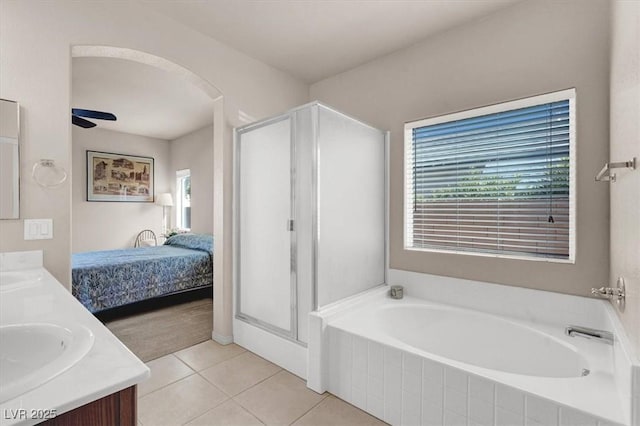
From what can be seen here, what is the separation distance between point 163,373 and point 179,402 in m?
0.44

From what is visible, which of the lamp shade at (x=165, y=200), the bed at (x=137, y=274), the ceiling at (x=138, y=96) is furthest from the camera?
the lamp shade at (x=165, y=200)

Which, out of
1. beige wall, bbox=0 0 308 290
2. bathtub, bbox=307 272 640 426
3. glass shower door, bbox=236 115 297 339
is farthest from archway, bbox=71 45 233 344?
bathtub, bbox=307 272 640 426

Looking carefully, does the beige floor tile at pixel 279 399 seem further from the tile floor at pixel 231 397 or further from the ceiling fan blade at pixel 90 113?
the ceiling fan blade at pixel 90 113

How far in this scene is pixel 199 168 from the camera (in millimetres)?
5699

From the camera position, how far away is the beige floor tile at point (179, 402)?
1795 mm

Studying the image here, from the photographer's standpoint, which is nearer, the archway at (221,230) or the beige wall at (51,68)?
the beige wall at (51,68)

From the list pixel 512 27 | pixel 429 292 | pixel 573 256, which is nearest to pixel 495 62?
pixel 512 27

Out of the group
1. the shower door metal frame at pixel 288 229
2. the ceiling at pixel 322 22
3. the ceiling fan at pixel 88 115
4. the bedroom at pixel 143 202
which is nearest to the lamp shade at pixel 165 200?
the bedroom at pixel 143 202

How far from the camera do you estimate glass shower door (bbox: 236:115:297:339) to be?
93.5 inches

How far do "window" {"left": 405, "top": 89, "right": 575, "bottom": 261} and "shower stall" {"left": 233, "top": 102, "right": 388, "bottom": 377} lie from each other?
0.35 metres

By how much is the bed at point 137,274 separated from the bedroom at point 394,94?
1.38m

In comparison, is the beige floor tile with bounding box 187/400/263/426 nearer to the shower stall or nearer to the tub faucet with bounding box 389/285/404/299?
the shower stall

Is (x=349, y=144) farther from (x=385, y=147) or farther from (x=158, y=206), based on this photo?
(x=158, y=206)

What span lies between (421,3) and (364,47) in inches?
25.7
